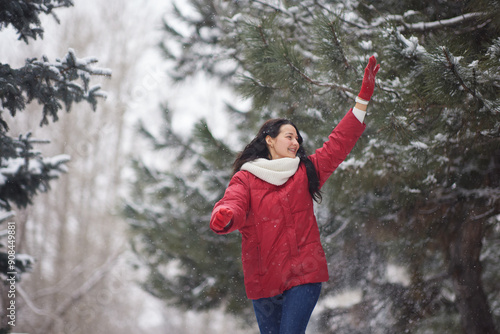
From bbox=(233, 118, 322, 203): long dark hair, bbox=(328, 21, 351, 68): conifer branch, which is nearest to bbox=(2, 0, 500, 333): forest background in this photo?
bbox=(328, 21, 351, 68): conifer branch

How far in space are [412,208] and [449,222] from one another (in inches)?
13.4

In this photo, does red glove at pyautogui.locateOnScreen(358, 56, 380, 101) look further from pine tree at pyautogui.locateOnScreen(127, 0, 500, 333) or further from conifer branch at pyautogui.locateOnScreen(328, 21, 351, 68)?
conifer branch at pyautogui.locateOnScreen(328, 21, 351, 68)

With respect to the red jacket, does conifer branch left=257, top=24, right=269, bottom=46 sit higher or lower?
higher

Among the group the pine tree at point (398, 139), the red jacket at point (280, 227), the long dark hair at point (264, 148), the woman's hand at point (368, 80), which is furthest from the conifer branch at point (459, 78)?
the long dark hair at point (264, 148)

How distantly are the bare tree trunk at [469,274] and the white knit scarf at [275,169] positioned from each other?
216 cm

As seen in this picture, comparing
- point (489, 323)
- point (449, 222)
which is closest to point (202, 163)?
point (449, 222)

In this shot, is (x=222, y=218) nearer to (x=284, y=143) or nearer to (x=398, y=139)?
(x=284, y=143)

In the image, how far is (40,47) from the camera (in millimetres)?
9453

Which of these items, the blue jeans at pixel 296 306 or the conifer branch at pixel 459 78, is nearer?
the blue jeans at pixel 296 306

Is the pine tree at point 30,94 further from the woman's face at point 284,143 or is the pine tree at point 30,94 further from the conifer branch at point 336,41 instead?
the conifer branch at point 336,41

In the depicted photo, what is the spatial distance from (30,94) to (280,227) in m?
2.05

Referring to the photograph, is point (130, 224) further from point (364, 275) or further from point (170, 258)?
point (364, 275)

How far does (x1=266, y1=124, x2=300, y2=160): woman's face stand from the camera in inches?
82.5

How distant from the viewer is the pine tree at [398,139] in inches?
96.6
